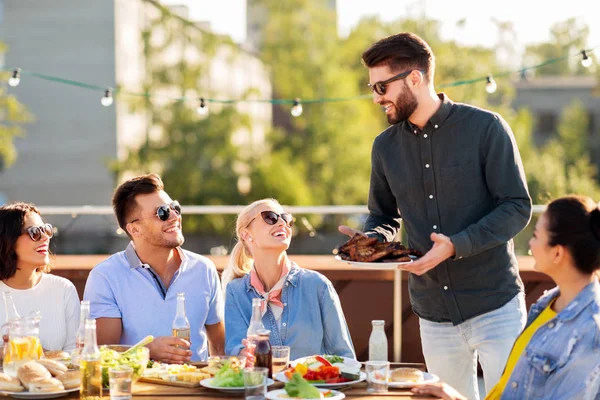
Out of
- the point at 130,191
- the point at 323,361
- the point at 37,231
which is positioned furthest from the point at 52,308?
the point at 323,361

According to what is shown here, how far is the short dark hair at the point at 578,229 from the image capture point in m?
2.91

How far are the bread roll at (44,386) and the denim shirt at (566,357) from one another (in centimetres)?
147

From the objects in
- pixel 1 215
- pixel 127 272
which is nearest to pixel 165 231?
pixel 127 272

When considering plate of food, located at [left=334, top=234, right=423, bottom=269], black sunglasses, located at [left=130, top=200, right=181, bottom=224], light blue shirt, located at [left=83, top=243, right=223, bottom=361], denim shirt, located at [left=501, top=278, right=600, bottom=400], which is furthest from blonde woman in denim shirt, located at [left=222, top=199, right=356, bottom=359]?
denim shirt, located at [left=501, top=278, right=600, bottom=400]

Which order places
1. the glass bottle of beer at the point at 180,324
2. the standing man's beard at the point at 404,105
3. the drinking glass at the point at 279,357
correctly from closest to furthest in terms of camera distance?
the drinking glass at the point at 279,357 < the glass bottle of beer at the point at 180,324 < the standing man's beard at the point at 404,105

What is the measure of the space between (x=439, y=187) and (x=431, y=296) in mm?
449

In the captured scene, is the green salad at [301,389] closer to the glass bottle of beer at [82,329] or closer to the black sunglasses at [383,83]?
the glass bottle of beer at [82,329]

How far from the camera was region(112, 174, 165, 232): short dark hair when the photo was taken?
430cm

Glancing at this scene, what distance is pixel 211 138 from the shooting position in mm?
31828

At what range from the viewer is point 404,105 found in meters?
3.71

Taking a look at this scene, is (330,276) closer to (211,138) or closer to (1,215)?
(1,215)

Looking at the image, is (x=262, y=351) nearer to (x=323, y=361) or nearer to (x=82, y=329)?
(x=323, y=361)

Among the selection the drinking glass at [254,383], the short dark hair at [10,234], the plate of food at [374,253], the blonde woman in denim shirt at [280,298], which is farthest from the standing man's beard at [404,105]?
the short dark hair at [10,234]

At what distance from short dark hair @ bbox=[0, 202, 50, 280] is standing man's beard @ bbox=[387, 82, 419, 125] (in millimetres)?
1667
